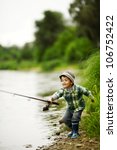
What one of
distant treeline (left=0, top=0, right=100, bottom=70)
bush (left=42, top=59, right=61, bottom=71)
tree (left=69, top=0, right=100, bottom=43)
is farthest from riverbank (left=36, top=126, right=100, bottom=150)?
tree (left=69, top=0, right=100, bottom=43)

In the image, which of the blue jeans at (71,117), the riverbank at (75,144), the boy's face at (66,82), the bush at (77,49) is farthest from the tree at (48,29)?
the riverbank at (75,144)

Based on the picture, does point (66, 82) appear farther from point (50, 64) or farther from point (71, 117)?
point (50, 64)

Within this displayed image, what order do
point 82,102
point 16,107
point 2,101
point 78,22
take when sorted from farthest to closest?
point 78,22 → point 16,107 → point 2,101 → point 82,102

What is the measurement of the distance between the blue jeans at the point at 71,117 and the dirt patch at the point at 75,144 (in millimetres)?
132

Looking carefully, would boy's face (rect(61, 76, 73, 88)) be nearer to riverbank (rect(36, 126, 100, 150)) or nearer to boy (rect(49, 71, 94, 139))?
boy (rect(49, 71, 94, 139))

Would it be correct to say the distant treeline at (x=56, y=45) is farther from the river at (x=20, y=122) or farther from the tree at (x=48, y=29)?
the river at (x=20, y=122)

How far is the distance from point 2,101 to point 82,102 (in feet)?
3.19

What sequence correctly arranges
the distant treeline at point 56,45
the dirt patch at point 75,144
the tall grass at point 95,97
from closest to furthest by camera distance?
the dirt patch at point 75,144 → the tall grass at point 95,97 → the distant treeline at point 56,45

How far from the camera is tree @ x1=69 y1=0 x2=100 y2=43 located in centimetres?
512

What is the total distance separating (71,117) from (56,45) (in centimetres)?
179

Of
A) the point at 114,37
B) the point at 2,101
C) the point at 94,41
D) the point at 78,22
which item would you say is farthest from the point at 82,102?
the point at 78,22

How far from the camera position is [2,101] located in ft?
13.4

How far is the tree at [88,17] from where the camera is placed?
16.8ft

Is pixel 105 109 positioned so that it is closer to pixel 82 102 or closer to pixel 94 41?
pixel 82 102
